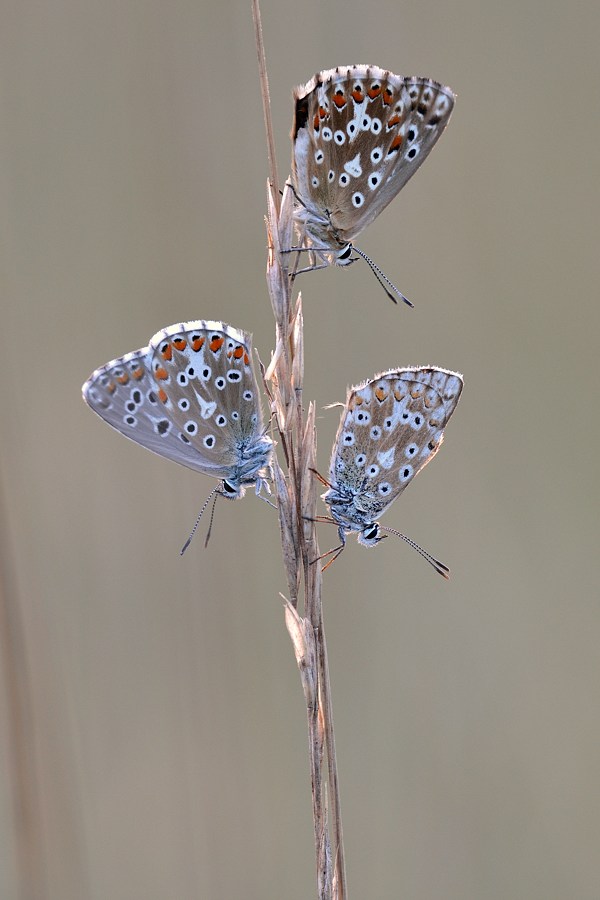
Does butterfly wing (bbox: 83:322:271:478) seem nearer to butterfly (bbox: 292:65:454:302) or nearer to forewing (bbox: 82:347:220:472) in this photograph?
forewing (bbox: 82:347:220:472)

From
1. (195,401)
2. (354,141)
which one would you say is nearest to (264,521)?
(195,401)

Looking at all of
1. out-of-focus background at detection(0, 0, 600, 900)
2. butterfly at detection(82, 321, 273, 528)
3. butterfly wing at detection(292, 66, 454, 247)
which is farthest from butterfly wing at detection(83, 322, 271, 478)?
out-of-focus background at detection(0, 0, 600, 900)

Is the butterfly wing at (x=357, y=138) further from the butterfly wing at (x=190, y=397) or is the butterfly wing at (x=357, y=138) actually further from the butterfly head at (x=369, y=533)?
the butterfly head at (x=369, y=533)

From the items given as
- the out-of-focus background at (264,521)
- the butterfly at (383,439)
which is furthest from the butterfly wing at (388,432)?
the out-of-focus background at (264,521)

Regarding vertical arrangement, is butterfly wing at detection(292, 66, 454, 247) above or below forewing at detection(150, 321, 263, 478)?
above

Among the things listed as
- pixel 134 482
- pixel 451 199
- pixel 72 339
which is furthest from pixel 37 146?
pixel 451 199

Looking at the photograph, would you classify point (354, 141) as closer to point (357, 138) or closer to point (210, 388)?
point (357, 138)

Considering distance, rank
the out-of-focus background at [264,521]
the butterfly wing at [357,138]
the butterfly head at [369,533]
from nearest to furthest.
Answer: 1. the butterfly wing at [357,138]
2. the butterfly head at [369,533]
3. the out-of-focus background at [264,521]
